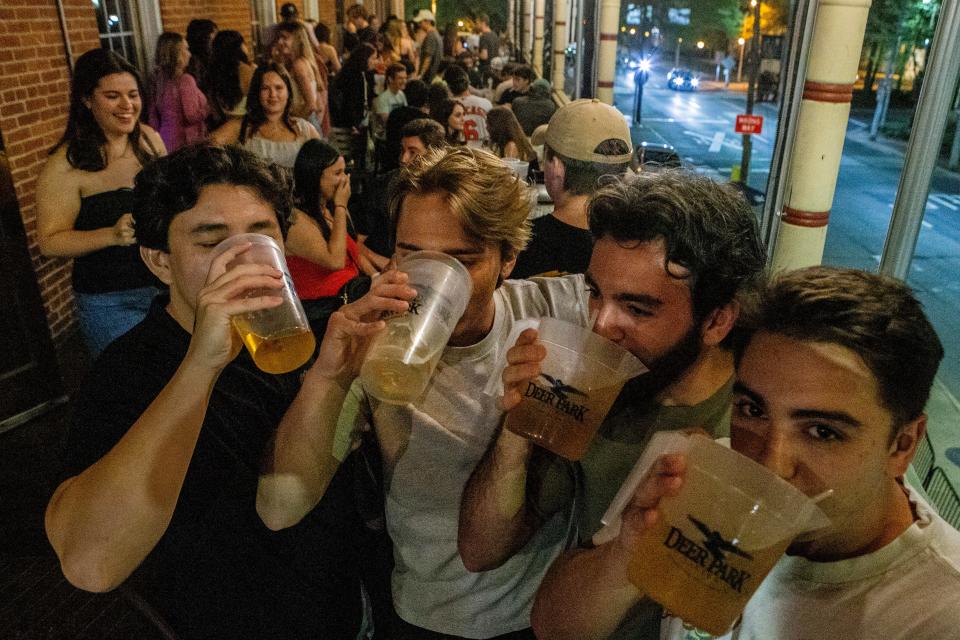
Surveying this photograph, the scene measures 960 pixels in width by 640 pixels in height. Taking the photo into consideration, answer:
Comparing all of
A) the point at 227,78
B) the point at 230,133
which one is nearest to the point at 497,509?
the point at 230,133

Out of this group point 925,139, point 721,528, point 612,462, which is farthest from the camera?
point 925,139

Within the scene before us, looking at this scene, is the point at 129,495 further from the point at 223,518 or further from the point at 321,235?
the point at 321,235

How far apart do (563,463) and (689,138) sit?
20.1m

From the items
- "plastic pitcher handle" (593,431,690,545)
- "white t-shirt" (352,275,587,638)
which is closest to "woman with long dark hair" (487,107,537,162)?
"white t-shirt" (352,275,587,638)

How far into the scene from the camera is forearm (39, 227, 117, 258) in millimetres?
3182

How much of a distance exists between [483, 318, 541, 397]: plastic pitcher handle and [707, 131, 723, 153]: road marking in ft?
59.1

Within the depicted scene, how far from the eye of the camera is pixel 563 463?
1593 millimetres

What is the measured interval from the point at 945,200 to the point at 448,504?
597 inches

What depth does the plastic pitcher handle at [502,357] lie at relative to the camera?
56.7 inches

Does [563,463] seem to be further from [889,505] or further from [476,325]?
[889,505]

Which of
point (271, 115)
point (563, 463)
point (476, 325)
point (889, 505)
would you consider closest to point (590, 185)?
point (476, 325)

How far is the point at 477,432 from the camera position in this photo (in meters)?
1.65

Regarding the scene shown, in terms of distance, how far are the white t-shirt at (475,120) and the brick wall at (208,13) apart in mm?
3478

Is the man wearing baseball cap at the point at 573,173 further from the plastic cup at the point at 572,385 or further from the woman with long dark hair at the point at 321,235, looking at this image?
the plastic cup at the point at 572,385
